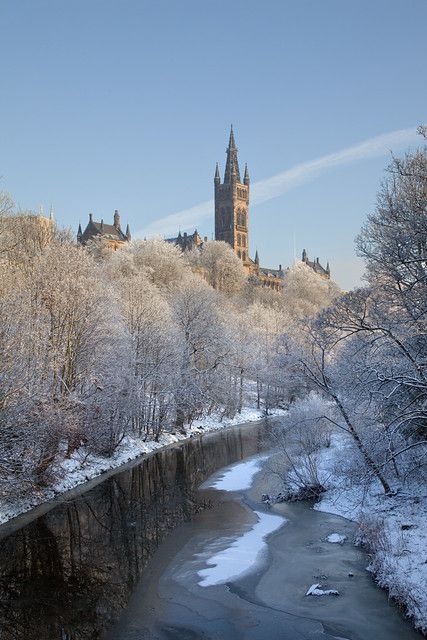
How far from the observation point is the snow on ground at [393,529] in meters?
12.8

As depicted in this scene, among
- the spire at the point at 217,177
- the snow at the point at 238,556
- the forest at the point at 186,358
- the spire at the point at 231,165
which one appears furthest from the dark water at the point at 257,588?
the spire at the point at 217,177

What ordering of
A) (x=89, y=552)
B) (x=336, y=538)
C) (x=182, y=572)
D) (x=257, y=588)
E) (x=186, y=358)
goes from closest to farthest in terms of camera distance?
(x=257, y=588), (x=182, y=572), (x=89, y=552), (x=336, y=538), (x=186, y=358)

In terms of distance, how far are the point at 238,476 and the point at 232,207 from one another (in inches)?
4688

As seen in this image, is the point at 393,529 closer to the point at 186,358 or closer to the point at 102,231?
the point at 186,358

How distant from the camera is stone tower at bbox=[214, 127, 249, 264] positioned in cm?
13975

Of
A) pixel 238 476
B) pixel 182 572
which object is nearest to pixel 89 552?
pixel 182 572

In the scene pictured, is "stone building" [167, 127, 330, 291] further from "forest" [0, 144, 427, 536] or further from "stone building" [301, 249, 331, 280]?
"forest" [0, 144, 427, 536]

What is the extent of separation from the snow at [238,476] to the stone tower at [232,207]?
110110 millimetres

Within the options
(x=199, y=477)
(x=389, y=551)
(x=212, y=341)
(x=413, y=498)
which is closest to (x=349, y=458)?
(x=413, y=498)

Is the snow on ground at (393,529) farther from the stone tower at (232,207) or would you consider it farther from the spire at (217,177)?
the spire at (217,177)

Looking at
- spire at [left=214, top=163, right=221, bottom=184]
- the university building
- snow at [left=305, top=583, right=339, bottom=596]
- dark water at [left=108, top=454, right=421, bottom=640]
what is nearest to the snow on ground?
dark water at [left=108, top=454, right=421, bottom=640]

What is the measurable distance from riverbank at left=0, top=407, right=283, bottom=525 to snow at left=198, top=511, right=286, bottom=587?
746cm

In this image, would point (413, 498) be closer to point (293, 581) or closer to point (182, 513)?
point (293, 581)

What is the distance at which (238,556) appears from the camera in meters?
16.4
